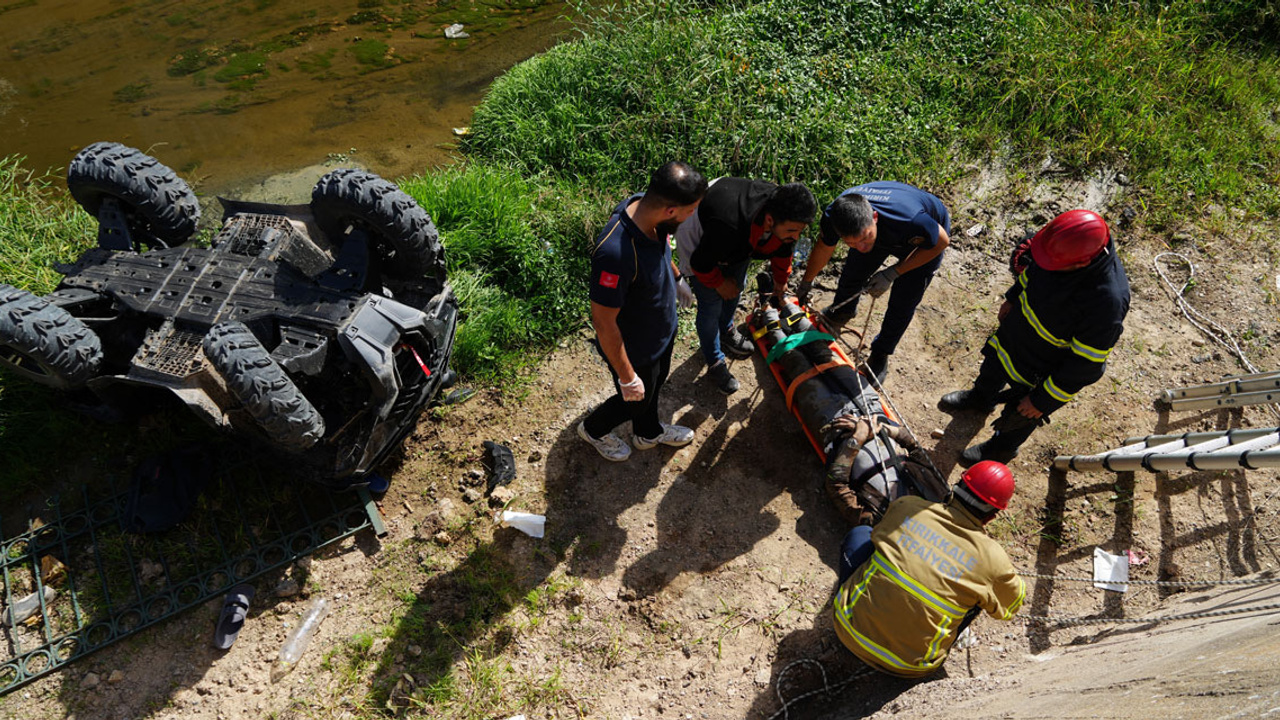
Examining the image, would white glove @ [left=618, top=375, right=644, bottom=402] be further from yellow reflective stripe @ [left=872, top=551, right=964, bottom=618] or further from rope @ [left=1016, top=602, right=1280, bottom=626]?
rope @ [left=1016, top=602, right=1280, bottom=626]

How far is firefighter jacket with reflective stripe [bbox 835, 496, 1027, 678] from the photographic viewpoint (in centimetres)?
294

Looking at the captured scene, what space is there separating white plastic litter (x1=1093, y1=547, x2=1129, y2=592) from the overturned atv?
152 inches

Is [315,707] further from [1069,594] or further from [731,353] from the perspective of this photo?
[1069,594]

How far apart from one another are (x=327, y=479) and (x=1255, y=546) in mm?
5167

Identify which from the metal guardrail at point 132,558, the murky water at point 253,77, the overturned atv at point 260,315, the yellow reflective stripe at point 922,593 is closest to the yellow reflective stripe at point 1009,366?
the yellow reflective stripe at point 922,593

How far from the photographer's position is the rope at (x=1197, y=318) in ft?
16.0

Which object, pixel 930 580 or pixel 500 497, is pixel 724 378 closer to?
pixel 500 497

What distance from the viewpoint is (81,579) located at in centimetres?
370

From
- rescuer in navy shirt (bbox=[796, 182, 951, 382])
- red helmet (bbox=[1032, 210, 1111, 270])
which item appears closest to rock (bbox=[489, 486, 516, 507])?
rescuer in navy shirt (bbox=[796, 182, 951, 382])

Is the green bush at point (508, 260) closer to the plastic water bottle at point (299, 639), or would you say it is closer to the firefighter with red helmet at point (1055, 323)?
the plastic water bottle at point (299, 639)

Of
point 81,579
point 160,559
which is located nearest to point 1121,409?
point 160,559

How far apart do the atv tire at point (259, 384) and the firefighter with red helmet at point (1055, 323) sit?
3.67 metres

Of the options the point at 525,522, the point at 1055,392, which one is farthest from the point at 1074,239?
the point at 525,522

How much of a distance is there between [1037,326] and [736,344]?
183 centimetres
